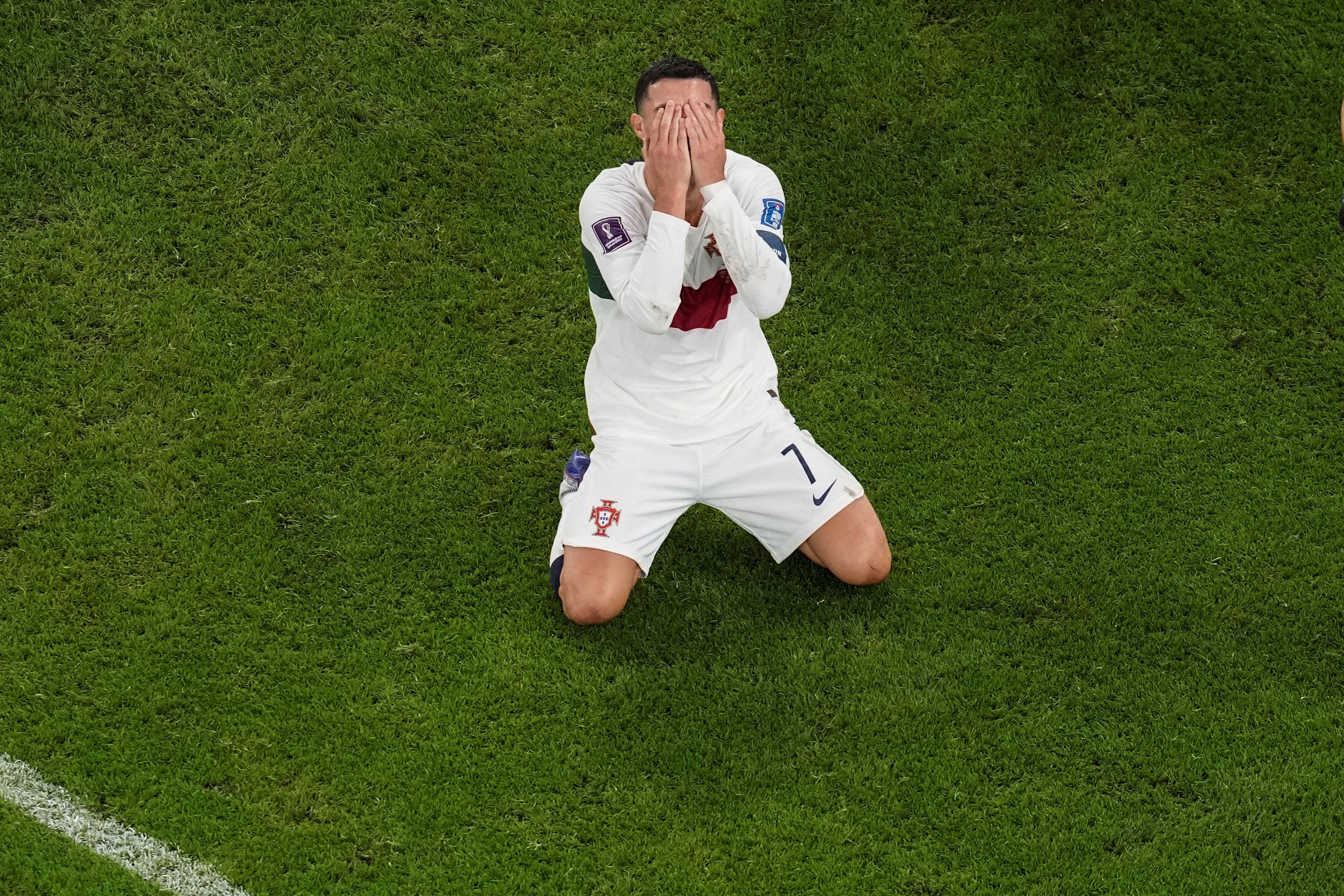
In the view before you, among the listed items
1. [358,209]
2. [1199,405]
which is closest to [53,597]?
[358,209]

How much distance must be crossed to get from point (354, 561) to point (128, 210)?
206 centimetres

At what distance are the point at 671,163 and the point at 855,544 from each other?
1.64 meters

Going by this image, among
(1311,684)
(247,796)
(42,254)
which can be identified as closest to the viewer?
(247,796)

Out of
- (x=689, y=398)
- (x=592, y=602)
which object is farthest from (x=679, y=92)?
(x=592, y=602)

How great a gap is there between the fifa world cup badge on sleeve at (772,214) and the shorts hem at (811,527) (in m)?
1.08

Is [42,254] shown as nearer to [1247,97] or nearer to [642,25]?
[642,25]

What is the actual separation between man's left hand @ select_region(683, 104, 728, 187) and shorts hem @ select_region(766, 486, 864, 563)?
1335 mm

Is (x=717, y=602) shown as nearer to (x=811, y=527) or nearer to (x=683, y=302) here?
(x=811, y=527)

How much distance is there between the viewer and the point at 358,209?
584cm

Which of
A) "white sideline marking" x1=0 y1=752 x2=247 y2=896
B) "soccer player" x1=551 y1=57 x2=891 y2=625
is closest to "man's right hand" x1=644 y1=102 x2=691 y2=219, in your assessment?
"soccer player" x1=551 y1=57 x2=891 y2=625

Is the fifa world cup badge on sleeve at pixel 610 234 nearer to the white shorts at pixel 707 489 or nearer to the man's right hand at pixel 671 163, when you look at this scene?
the man's right hand at pixel 671 163

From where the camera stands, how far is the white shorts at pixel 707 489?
15.3 feet

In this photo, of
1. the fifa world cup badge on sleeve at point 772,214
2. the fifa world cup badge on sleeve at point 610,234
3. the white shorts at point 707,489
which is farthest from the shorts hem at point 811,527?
the fifa world cup badge on sleeve at point 610,234

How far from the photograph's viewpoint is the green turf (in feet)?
15.2
